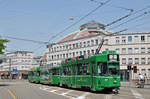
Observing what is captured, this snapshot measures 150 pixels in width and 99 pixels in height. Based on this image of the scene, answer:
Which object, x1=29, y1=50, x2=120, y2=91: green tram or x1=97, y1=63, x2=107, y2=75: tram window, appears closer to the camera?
→ x1=29, y1=50, x2=120, y2=91: green tram


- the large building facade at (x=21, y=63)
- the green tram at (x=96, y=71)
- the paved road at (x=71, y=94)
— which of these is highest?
the large building facade at (x=21, y=63)

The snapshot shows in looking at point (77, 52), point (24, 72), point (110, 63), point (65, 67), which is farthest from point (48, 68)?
point (24, 72)

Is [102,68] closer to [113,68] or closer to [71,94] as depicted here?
[113,68]

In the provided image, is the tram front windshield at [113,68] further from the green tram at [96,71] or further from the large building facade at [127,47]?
the large building facade at [127,47]

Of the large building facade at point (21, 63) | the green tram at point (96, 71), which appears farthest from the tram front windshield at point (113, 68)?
the large building facade at point (21, 63)

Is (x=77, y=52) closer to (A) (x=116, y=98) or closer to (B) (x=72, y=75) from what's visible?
(B) (x=72, y=75)

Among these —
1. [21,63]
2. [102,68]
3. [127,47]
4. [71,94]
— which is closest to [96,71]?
[102,68]

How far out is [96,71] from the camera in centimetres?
1978

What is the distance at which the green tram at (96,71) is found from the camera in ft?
63.2

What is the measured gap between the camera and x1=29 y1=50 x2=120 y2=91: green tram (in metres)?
19.2

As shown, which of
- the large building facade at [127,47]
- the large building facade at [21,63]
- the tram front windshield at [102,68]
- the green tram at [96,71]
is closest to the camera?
the green tram at [96,71]

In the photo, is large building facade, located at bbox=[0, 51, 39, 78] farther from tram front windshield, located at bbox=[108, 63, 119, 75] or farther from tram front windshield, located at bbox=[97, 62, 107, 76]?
tram front windshield, located at bbox=[108, 63, 119, 75]

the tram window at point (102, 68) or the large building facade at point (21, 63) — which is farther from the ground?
the large building facade at point (21, 63)

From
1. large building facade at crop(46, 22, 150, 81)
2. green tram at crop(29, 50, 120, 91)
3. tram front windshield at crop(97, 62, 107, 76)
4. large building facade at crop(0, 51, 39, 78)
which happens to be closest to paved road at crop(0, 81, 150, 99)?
green tram at crop(29, 50, 120, 91)
